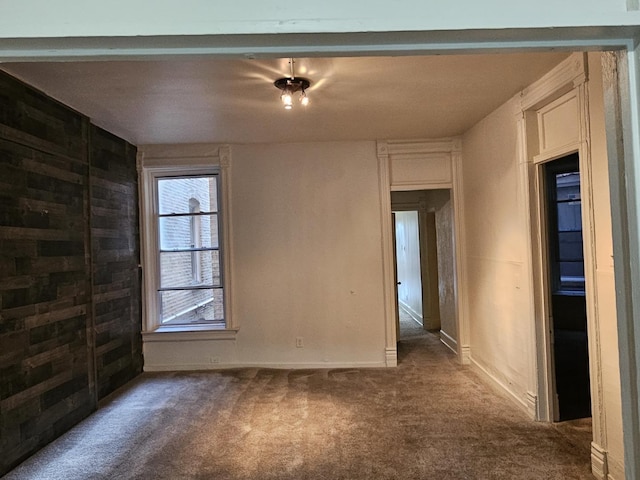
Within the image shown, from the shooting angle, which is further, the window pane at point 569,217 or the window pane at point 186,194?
the window pane at point 186,194

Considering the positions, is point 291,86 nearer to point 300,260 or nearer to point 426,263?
point 300,260

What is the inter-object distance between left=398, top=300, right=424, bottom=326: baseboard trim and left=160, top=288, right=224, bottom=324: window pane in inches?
143

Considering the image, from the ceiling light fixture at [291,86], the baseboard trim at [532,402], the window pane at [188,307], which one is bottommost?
the baseboard trim at [532,402]

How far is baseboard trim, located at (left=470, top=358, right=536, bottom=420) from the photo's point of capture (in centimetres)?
308

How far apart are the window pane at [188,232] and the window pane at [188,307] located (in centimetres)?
57

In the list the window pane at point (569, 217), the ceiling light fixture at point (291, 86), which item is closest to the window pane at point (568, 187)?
the window pane at point (569, 217)

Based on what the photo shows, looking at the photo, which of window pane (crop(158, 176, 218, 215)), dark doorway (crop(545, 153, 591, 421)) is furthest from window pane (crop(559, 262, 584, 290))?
window pane (crop(158, 176, 218, 215))

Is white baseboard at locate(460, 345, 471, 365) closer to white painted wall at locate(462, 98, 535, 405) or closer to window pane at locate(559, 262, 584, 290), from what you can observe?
white painted wall at locate(462, 98, 535, 405)

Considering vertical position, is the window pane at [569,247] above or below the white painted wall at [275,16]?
below

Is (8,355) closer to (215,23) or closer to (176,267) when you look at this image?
(176,267)

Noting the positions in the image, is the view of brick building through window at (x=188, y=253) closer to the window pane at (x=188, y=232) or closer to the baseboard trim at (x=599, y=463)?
the window pane at (x=188, y=232)

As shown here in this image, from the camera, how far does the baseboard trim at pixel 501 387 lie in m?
3.08

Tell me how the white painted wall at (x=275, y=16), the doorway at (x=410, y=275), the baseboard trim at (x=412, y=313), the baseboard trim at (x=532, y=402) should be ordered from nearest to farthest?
the white painted wall at (x=275, y=16) < the baseboard trim at (x=532, y=402) < the doorway at (x=410, y=275) < the baseboard trim at (x=412, y=313)

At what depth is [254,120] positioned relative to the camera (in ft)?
12.2
